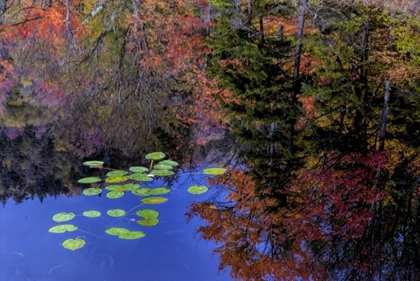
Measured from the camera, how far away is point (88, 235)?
131 inches

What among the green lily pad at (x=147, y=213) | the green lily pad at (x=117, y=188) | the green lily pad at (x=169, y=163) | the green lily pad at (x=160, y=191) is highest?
the green lily pad at (x=169, y=163)

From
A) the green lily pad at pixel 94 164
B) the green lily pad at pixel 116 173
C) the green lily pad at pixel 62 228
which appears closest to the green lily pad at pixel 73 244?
the green lily pad at pixel 62 228

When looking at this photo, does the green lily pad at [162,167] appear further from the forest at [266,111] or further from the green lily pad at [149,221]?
the green lily pad at [149,221]

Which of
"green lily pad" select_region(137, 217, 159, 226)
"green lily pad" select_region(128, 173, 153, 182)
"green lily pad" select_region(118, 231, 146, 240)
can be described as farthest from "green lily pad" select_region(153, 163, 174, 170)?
"green lily pad" select_region(118, 231, 146, 240)

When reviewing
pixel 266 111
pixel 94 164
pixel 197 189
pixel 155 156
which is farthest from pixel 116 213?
pixel 266 111

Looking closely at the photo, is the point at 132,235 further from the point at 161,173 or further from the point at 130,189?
the point at 161,173

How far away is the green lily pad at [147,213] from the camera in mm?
3548

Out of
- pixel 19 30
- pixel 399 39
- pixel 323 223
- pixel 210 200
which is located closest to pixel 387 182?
pixel 323 223

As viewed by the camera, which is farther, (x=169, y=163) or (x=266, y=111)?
(x=266, y=111)

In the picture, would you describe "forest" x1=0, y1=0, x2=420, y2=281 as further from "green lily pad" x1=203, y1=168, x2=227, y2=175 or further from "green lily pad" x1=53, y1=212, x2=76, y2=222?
"green lily pad" x1=53, y1=212, x2=76, y2=222

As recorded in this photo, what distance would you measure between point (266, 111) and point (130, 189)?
2.49 m

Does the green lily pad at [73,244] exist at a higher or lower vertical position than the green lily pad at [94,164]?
lower

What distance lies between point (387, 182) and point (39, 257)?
350 centimetres

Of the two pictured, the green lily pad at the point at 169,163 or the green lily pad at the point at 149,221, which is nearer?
the green lily pad at the point at 149,221
